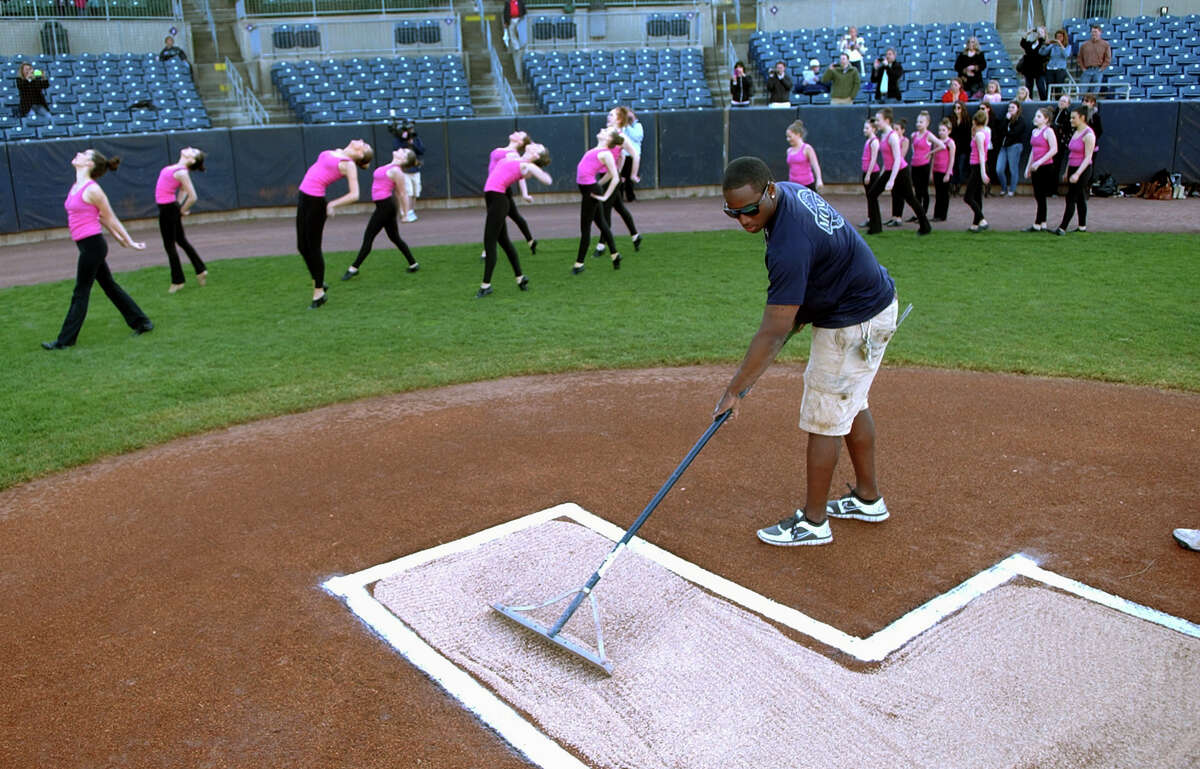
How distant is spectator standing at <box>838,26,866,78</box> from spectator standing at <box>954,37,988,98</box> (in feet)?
7.79

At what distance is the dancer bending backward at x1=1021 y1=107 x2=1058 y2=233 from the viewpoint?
1619 cm

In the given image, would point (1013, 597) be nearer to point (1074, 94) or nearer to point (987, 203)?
point (987, 203)

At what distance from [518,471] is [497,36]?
2534 centimetres

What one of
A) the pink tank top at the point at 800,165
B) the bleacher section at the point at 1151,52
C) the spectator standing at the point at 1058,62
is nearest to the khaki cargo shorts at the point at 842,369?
the pink tank top at the point at 800,165

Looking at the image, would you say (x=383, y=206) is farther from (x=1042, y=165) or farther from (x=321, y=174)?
(x=1042, y=165)

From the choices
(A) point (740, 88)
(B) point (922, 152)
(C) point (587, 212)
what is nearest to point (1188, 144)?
(B) point (922, 152)

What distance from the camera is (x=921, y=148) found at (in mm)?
16797

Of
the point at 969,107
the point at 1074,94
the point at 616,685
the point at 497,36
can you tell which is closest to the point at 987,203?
the point at 969,107

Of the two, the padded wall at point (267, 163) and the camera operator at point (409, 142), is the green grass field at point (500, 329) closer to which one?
the padded wall at point (267, 163)

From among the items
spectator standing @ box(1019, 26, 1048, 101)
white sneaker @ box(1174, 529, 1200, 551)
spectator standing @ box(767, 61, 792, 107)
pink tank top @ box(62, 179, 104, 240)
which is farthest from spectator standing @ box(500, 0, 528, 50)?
white sneaker @ box(1174, 529, 1200, 551)

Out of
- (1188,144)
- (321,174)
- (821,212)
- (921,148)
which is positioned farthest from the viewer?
(1188,144)

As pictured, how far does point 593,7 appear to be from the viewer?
28984 millimetres

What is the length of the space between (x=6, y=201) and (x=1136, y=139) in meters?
22.7

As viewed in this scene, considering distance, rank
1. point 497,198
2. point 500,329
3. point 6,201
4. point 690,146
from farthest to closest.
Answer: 1. point 690,146
2. point 6,201
3. point 497,198
4. point 500,329
